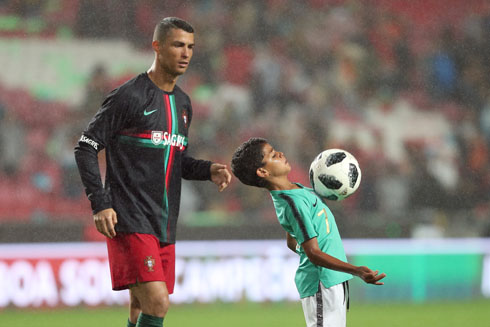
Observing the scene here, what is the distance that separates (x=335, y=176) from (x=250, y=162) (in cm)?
45

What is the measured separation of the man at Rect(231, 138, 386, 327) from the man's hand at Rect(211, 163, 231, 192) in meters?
0.47

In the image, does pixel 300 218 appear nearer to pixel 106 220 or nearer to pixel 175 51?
pixel 106 220

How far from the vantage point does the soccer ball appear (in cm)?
396

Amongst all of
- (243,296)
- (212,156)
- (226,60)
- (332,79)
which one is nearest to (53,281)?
(243,296)

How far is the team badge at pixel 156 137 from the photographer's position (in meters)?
4.08

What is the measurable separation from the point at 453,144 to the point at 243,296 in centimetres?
437

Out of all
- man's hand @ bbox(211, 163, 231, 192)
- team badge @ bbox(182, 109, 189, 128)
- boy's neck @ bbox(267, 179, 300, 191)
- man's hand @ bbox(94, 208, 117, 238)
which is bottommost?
man's hand @ bbox(94, 208, 117, 238)

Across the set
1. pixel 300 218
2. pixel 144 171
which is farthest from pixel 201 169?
pixel 300 218

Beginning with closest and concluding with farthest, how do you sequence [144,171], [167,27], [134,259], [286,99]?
[134,259] → [144,171] → [167,27] → [286,99]

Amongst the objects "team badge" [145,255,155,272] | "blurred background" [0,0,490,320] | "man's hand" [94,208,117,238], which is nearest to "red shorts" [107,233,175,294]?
"team badge" [145,255,155,272]

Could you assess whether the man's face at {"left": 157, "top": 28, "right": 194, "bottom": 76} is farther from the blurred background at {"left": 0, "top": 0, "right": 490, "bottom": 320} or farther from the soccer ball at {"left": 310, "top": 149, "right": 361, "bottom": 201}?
the blurred background at {"left": 0, "top": 0, "right": 490, "bottom": 320}

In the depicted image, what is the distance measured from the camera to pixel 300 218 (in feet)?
12.1

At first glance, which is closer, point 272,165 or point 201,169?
point 272,165

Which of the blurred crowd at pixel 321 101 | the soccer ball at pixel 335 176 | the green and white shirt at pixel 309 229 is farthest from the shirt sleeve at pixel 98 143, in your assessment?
the blurred crowd at pixel 321 101
